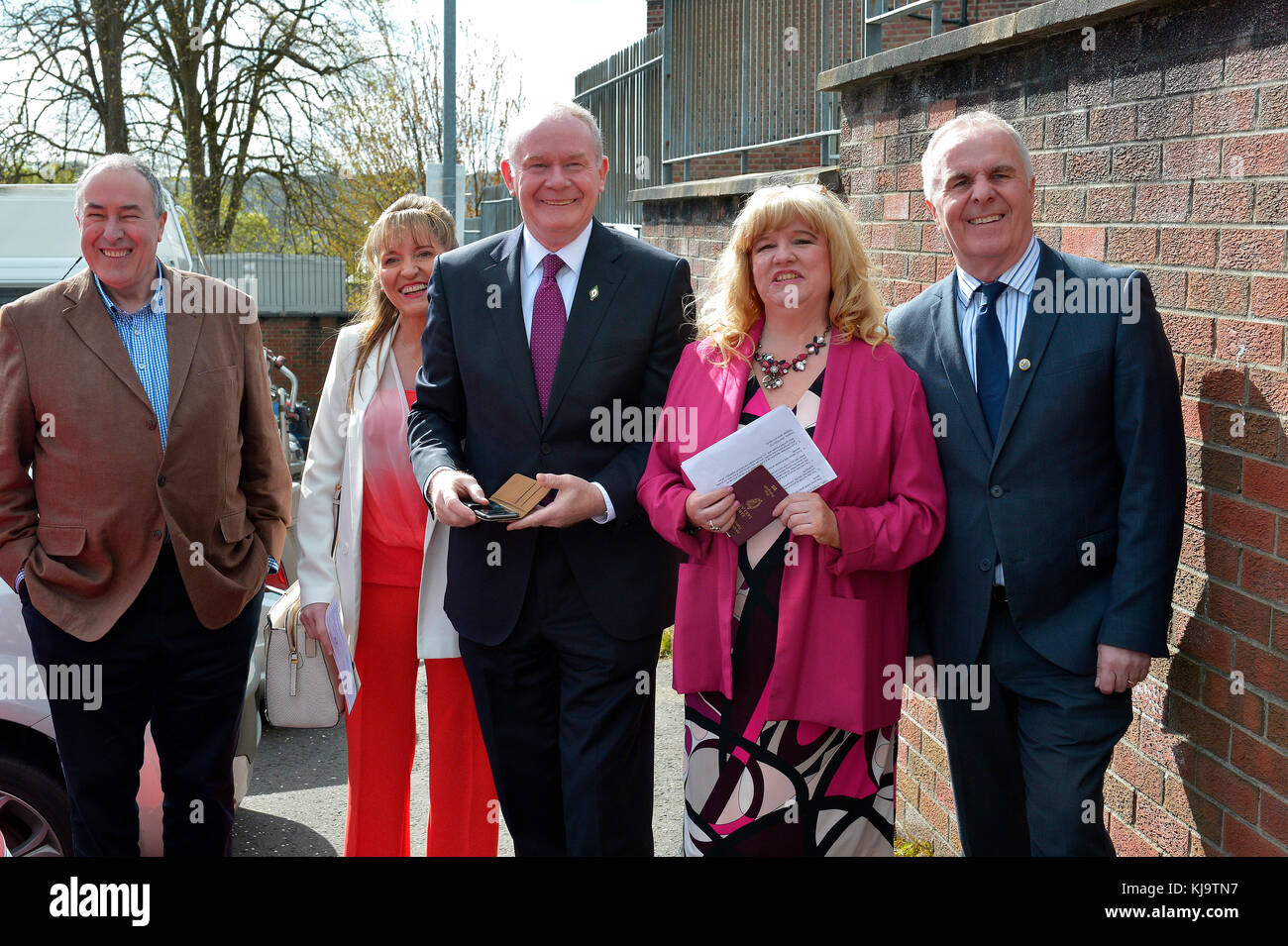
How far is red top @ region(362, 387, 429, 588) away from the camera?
3.93m

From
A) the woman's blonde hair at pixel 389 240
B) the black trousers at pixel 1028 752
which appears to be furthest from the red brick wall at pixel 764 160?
the black trousers at pixel 1028 752

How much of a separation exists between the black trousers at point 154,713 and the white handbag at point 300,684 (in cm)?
12

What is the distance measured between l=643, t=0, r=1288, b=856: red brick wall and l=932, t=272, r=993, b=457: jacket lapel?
1.98ft

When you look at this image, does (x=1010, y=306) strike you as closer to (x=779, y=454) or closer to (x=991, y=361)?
(x=991, y=361)

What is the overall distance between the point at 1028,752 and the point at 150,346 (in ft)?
9.15

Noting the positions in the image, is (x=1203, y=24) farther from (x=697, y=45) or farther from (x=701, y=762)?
(x=697, y=45)

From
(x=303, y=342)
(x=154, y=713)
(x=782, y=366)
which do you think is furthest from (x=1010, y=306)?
(x=303, y=342)

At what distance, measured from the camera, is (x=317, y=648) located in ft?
13.2

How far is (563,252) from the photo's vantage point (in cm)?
362

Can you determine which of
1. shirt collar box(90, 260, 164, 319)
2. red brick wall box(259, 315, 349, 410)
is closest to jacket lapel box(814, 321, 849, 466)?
shirt collar box(90, 260, 164, 319)

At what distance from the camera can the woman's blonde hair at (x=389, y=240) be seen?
4.06m

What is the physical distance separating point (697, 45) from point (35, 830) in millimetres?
7551
